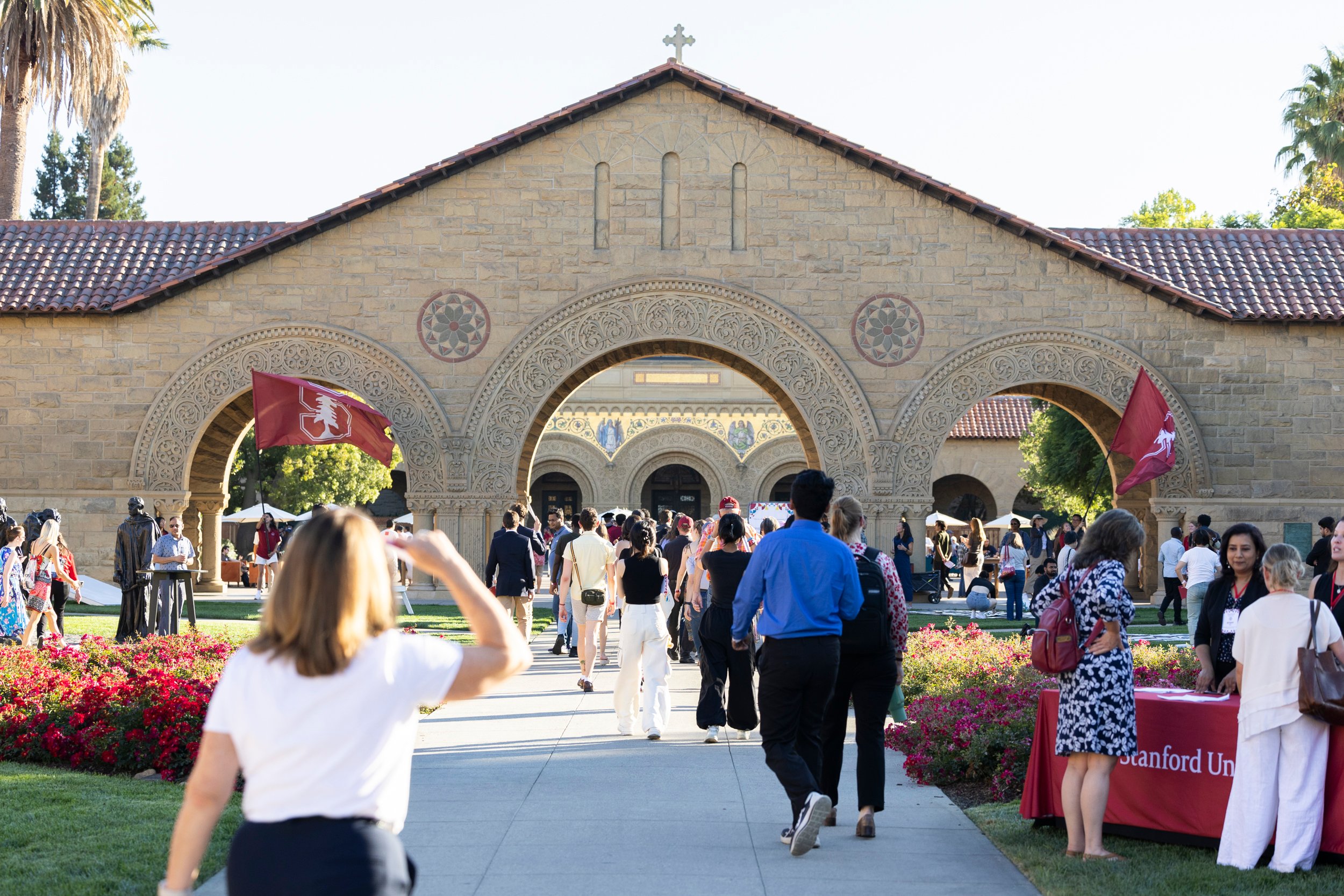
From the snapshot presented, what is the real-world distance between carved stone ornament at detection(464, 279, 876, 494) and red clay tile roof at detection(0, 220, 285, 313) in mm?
5477

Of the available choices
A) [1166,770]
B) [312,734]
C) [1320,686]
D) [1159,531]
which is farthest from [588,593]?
[1159,531]

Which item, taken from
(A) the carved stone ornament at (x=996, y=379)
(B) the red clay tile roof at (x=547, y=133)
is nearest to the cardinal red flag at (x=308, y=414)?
(B) the red clay tile roof at (x=547, y=133)

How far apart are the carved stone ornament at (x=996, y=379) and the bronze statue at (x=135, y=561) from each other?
13734 mm

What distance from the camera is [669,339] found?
82.7 feet

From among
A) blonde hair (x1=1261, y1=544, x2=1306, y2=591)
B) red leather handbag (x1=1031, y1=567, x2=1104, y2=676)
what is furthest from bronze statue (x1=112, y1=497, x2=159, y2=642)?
blonde hair (x1=1261, y1=544, x2=1306, y2=591)

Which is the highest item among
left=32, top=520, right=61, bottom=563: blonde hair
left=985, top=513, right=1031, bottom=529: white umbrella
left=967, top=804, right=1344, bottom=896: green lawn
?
left=985, top=513, right=1031, bottom=529: white umbrella

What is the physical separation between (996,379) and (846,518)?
1773cm

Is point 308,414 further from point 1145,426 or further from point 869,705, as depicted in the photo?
point 869,705

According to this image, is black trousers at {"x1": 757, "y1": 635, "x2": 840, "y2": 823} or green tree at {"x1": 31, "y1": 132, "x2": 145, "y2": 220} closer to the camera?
black trousers at {"x1": 757, "y1": 635, "x2": 840, "y2": 823}

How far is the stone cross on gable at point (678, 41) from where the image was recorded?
26047 millimetres

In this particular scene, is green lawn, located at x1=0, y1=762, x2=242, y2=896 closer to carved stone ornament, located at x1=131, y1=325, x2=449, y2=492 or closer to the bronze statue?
the bronze statue

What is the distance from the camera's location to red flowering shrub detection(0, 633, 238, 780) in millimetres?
9828

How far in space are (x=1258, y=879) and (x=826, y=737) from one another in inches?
94.9

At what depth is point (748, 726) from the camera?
1032 cm
